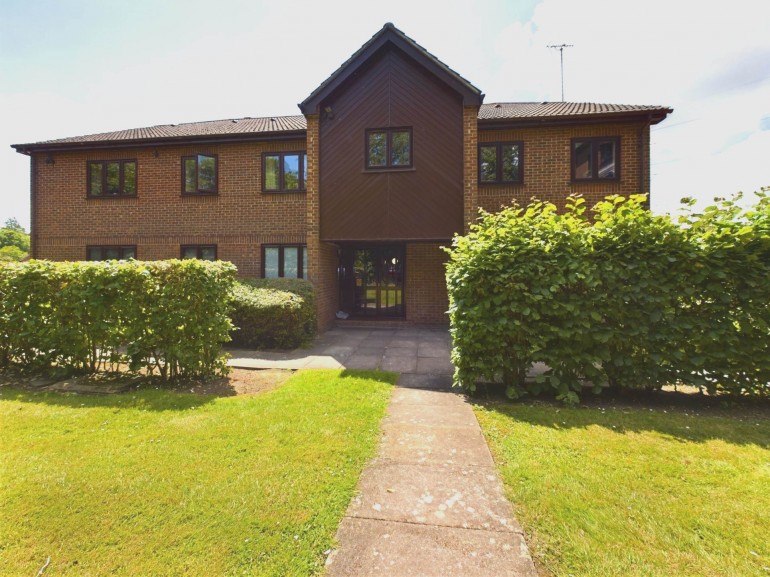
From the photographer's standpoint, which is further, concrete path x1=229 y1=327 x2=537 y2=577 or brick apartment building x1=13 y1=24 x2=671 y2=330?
brick apartment building x1=13 y1=24 x2=671 y2=330

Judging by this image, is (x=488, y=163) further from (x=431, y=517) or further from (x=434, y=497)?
(x=431, y=517)

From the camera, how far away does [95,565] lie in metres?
2.04

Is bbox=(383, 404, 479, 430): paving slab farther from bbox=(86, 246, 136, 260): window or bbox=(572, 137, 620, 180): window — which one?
bbox=(86, 246, 136, 260): window

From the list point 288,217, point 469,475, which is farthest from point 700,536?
point 288,217

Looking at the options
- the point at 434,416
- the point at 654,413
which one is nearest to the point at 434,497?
the point at 434,416

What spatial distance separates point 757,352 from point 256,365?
26.2 ft

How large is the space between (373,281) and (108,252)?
9.96 m

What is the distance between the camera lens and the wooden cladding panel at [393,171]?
926cm

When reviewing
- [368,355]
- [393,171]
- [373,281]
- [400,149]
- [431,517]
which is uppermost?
[400,149]

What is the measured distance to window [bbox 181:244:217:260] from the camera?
39.4 feet

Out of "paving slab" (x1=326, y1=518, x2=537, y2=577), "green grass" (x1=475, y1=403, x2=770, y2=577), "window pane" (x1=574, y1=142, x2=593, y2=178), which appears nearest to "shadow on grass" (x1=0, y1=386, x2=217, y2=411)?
"paving slab" (x1=326, y1=518, x2=537, y2=577)

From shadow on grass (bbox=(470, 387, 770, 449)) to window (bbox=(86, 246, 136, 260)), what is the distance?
13450mm

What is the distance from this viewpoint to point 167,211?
1222 centimetres

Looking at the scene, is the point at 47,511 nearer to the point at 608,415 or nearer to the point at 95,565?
the point at 95,565
